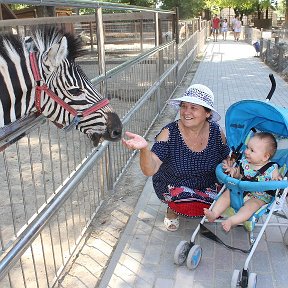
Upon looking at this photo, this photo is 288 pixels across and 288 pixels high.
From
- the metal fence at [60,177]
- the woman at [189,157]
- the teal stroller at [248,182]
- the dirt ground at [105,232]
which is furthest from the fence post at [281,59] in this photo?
the woman at [189,157]

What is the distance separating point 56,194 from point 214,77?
10.2 metres

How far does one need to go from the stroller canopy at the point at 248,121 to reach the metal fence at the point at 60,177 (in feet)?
4.02

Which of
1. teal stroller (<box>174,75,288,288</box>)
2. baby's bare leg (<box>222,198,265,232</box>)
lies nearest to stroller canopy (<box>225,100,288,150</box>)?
teal stroller (<box>174,75,288,288</box>)

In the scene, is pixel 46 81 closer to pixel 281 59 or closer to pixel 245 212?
pixel 245 212

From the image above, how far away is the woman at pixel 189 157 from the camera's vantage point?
334 centimetres

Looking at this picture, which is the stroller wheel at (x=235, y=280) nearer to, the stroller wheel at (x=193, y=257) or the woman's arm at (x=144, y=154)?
the stroller wheel at (x=193, y=257)

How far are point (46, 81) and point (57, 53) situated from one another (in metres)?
0.21

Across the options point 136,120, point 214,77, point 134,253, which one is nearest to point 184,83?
point 214,77

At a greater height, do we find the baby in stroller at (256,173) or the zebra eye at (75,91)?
the zebra eye at (75,91)

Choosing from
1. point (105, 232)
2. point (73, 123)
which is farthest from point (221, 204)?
point (73, 123)

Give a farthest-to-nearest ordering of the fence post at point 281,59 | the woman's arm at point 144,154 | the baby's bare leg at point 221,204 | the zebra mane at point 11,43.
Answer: the fence post at point 281,59, the baby's bare leg at point 221,204, the woman's arm at point 144,154, the zebra mane at point 11,43

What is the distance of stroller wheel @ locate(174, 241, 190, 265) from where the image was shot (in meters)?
3.08

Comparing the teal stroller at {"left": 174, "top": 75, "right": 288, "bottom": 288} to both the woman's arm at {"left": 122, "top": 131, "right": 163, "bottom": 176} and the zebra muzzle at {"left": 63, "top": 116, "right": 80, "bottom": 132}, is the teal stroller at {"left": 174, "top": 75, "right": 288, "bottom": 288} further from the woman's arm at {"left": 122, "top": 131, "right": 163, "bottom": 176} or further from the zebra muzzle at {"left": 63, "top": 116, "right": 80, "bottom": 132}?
the zebra muzzle at {"left": 63, "top": 116, "right": 80, "bottom": 132}

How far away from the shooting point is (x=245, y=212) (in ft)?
9.96
